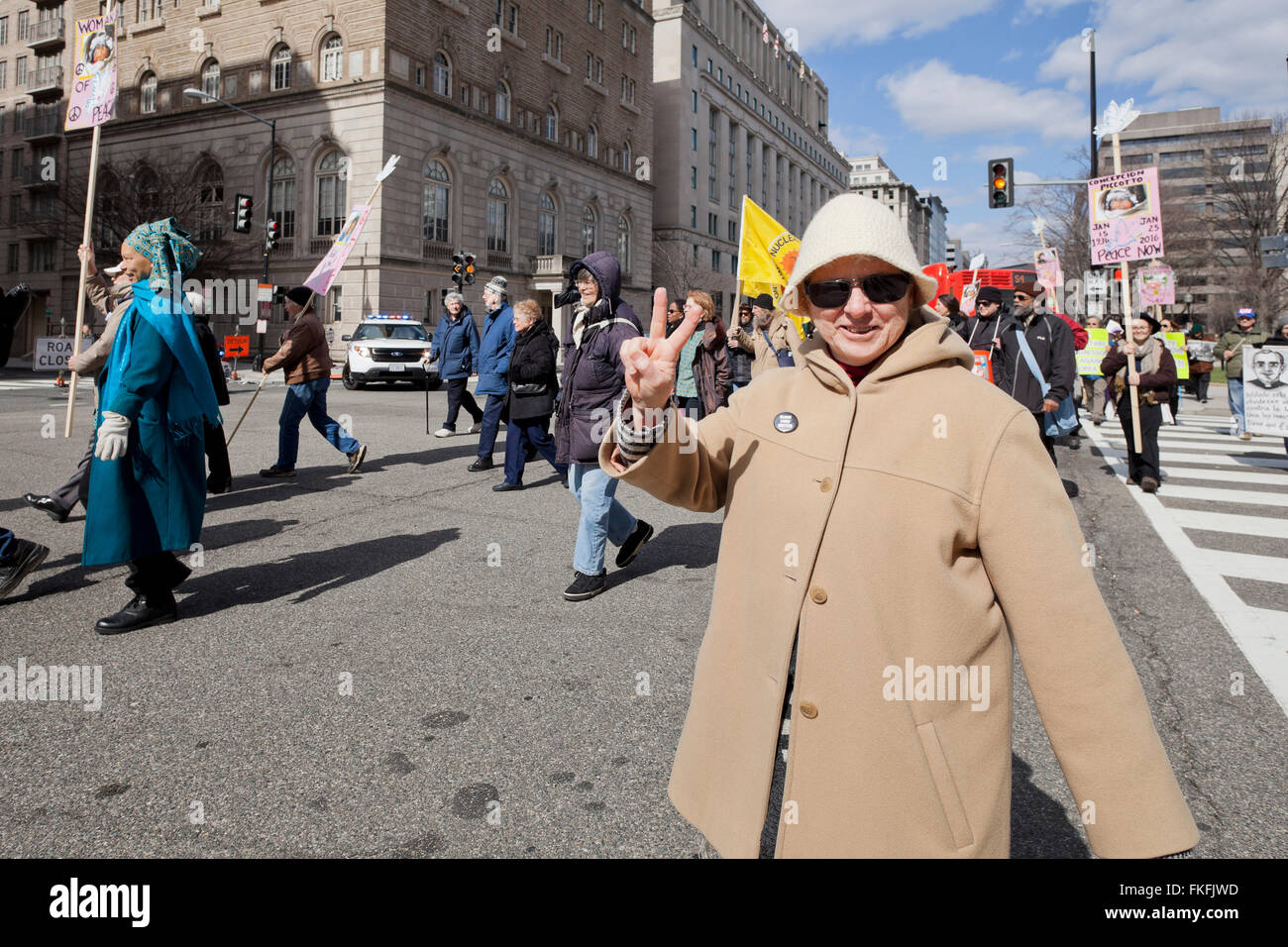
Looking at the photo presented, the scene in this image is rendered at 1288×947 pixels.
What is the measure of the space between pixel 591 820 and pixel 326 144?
41.3 meters

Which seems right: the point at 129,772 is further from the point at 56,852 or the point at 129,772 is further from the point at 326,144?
the point at 326,144

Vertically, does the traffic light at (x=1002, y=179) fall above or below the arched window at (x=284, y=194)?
below

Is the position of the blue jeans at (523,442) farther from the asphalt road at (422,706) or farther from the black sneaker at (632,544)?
the black sneaker at (632,544)

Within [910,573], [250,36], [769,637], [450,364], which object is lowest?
[769,637]

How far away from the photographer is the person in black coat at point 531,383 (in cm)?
856

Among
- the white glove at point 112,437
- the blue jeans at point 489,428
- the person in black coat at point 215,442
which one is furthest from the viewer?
the blue jeans at point 489,428

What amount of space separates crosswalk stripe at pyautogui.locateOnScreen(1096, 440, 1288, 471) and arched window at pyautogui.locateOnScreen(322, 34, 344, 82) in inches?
1451

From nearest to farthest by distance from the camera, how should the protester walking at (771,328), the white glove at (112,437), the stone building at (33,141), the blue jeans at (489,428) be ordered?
the white glove at (112,437) < the blue jeans at (489,428) < the protester walking at (771,328) < the stone building at (33,141)

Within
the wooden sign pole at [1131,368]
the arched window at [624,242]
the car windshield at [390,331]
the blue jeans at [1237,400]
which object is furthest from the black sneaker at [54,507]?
the arched window at [624,242]

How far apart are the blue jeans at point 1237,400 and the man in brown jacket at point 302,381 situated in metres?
12.9
